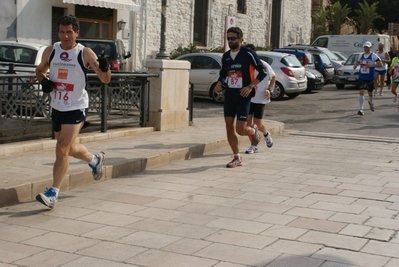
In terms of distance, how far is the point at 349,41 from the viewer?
119 feet

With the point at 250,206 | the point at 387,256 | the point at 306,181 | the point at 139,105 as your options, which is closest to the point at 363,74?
the point at 139,105

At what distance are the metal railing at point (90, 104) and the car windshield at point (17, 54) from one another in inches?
173

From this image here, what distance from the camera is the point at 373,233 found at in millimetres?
6160

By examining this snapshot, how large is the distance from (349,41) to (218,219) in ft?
103

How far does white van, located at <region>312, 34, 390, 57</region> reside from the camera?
35.9 m

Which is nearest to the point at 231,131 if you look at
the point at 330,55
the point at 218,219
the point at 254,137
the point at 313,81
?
the point at 254,137

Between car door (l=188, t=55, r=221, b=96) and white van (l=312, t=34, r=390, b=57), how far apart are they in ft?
56.7

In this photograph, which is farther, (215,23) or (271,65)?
(215,23)

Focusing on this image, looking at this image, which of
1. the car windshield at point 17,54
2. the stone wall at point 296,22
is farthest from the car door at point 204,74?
the stone wall at point 296,22

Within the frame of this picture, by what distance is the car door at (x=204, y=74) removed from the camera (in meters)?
20.3

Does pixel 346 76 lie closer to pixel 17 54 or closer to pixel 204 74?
pixel 204 74

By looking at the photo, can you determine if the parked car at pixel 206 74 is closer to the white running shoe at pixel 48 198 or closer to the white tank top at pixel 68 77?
the white tank top at pixel 68 77

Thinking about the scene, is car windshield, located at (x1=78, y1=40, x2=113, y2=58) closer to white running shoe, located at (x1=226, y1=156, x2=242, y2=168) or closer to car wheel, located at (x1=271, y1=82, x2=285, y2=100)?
car wheel, located at (x1=271, y1=82, x2=285, y2=100)

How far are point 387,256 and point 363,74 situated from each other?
12434mm
